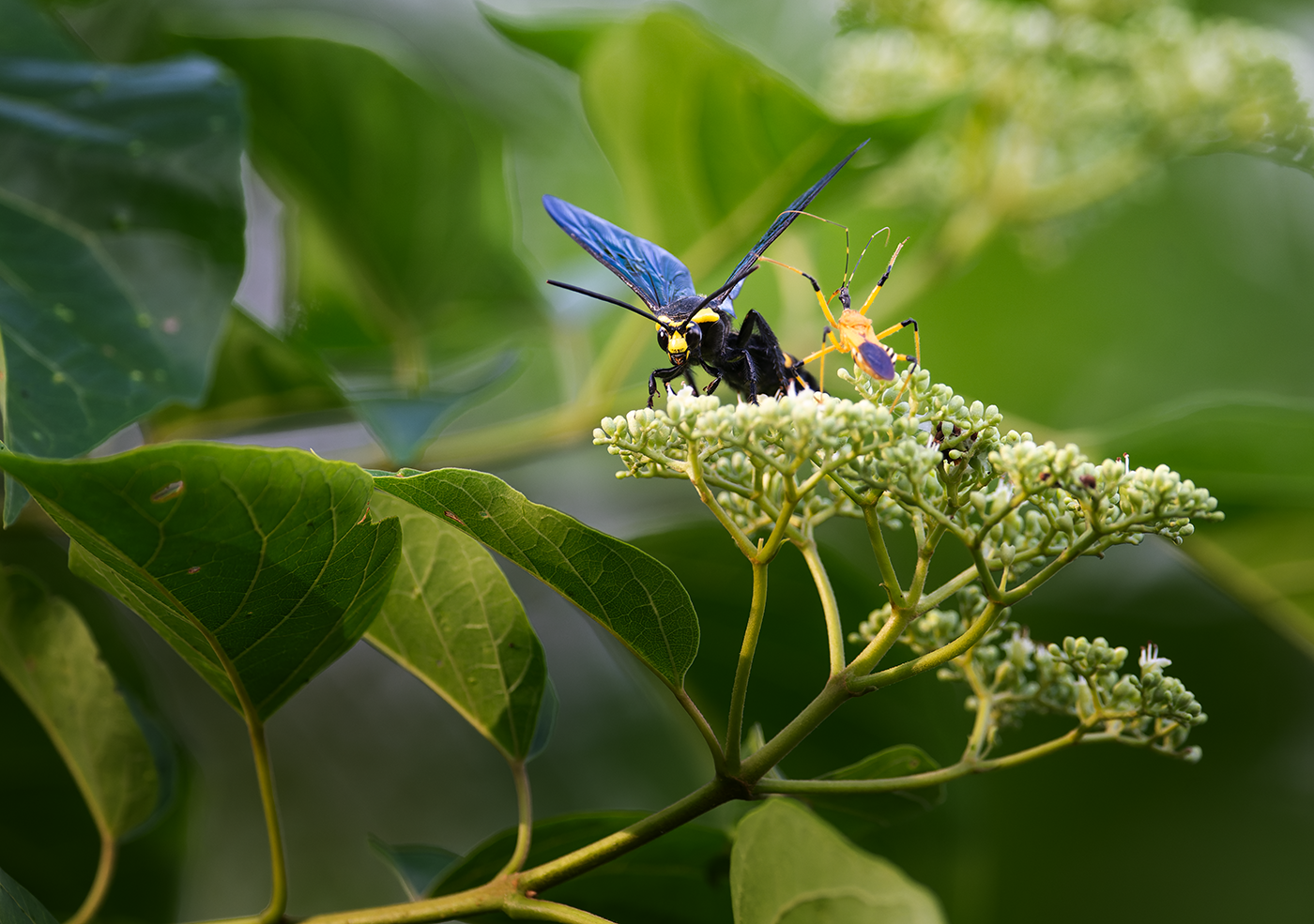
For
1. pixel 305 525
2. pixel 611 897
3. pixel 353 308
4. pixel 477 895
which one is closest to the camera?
pixel 305 525

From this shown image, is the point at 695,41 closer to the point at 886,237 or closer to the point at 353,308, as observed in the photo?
the point at 886,237

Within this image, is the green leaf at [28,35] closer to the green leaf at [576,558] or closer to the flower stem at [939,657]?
the green leaf at [576,558]

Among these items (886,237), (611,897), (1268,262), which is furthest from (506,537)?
(1268,262)

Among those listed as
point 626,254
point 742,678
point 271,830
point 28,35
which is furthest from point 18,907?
point 28,35

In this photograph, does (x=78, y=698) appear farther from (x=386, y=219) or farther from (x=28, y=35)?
(x=386, y=219)

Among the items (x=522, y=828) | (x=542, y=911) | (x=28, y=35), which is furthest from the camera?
(x=28, y=35)
